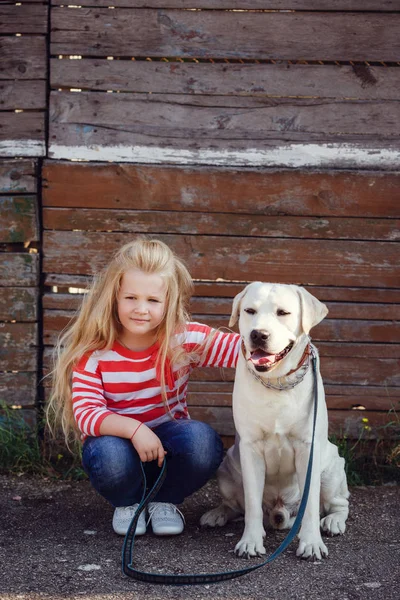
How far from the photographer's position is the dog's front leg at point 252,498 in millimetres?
2949

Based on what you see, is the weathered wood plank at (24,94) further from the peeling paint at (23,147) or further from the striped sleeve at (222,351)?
the striped sleeve at (222,351)

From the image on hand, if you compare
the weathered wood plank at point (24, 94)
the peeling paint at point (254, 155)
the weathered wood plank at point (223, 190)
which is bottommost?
the weathered wood plank at point (223, 190)

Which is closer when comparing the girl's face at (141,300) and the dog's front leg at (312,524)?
the dog's front leg at (312,524)

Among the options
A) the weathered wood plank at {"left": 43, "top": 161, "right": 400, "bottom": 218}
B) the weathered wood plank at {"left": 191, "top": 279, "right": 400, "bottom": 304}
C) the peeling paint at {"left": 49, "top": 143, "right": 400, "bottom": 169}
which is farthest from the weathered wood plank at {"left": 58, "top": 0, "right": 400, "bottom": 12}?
the weathered wood plank at {"left": 191, "top": 279, "right": 400, "bottom": 304}

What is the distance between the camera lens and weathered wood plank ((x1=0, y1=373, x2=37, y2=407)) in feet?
14.4

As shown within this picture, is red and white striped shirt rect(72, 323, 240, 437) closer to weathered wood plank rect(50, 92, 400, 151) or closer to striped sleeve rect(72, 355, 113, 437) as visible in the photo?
striped sleeve rect(72, 355, 113, 437)

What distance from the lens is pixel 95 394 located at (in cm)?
330

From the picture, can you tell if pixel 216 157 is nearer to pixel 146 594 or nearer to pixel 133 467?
pixel 133 467

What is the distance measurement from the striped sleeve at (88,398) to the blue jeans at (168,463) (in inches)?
3.3

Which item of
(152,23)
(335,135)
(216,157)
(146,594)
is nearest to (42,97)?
(152,23)

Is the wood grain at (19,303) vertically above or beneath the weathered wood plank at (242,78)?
beneath

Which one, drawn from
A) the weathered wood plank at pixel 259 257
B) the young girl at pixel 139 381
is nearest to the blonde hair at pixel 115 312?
the young girl at pixel 139 381

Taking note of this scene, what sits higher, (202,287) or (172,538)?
(202,287)

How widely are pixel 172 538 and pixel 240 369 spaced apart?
0.83 m
